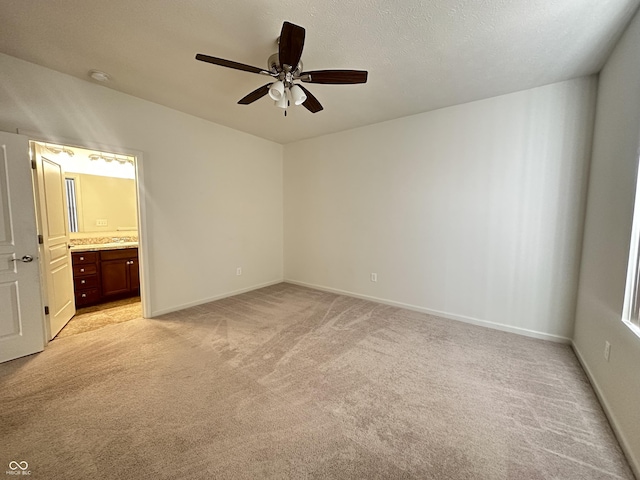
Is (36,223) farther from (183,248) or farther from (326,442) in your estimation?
(326,442)

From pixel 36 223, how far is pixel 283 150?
3.67m

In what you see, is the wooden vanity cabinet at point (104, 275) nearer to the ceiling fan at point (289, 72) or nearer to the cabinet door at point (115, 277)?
the cabinet door at point (115, 277)

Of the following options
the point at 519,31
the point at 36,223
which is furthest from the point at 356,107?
the point at 36,223

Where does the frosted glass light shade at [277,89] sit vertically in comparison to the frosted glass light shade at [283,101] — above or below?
above

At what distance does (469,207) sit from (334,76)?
7.67ft

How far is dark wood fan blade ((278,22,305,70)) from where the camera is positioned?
1539 mm

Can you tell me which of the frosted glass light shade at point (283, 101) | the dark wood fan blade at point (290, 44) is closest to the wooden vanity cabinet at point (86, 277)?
the frosted glass light shade at point (283, 101)

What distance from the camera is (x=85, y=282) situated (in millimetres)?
3709

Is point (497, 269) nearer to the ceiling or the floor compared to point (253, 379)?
nearer to the ceiling

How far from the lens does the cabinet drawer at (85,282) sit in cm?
363

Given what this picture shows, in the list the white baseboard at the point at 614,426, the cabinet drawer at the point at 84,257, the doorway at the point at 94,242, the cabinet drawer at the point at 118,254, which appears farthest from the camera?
the cabinet drawer at the point at 118,254

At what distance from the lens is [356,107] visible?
→ 3.27 m

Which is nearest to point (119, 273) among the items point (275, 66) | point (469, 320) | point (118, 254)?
point (118, 254)

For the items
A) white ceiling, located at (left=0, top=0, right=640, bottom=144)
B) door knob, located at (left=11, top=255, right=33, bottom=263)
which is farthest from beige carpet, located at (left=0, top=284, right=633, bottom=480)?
white ceiling, located at (left=0, top=0, right=640, bottom=144)
